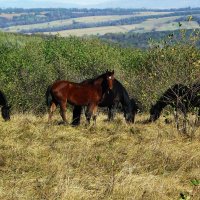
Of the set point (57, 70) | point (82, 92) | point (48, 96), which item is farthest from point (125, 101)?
point (57, 70)

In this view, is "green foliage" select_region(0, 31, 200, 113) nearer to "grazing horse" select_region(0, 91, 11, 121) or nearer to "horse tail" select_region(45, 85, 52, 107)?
"horse tail" select_region(45, 85, 52, 107)

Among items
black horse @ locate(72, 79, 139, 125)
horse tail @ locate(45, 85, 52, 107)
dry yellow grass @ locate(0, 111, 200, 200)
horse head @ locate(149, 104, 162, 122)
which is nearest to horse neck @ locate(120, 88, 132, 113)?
black horse @ locate(72, 79, 139, 125)

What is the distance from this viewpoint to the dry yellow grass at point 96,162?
23.3ft

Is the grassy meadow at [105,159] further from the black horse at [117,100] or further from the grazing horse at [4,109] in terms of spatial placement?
the grazing horse at [4,109]

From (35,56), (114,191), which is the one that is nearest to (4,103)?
(114,191)

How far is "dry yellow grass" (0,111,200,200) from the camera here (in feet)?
23.3

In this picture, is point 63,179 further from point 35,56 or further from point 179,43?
point 35,56

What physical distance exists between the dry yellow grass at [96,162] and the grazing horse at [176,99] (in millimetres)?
1197

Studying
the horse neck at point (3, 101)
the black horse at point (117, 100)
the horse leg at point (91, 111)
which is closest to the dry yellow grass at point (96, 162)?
→ the horse leg at point (91, 111)

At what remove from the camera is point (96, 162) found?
9086 millimetres

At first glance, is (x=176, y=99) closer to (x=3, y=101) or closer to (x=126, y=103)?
(x=126, y=103)

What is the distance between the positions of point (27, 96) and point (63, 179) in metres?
28.1

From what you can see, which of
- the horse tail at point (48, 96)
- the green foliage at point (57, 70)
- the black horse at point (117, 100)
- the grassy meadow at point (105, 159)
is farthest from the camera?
the green foliage at point (57, 70)

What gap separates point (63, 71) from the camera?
137ft
